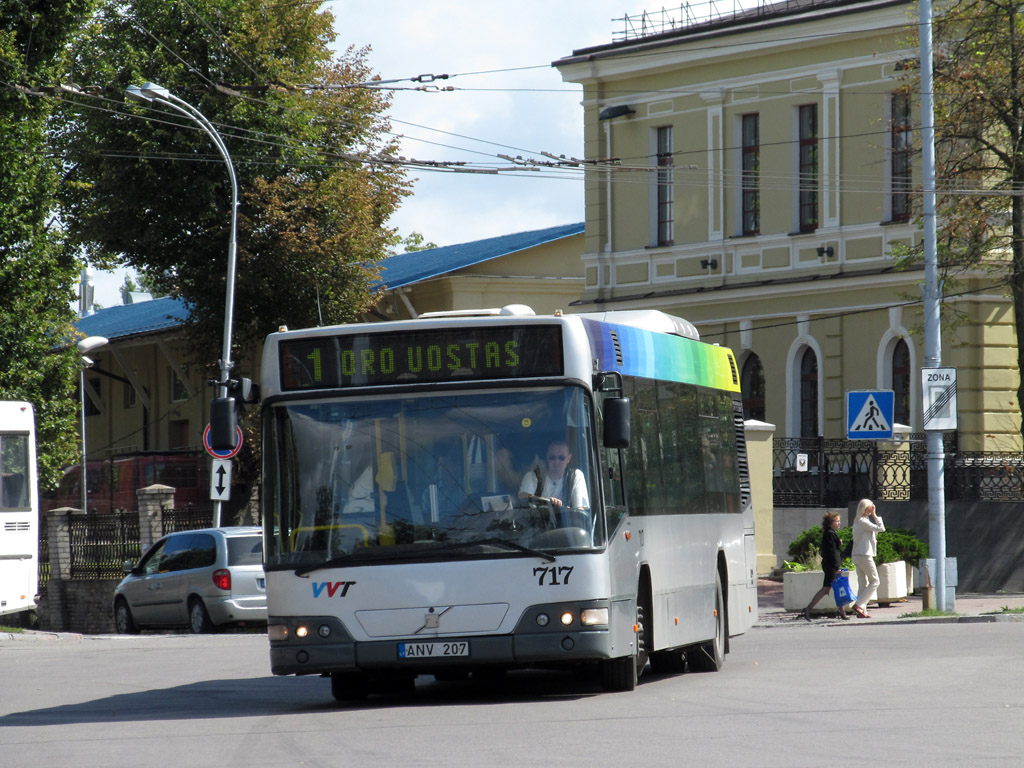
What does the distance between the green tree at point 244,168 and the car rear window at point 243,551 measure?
50.2 feet

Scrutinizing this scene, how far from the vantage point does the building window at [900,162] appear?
121ft

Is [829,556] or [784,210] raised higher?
[784,210]

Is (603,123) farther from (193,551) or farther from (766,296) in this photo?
(193,551)

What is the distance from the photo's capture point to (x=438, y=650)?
1252 centimetres

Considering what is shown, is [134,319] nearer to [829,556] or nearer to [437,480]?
[829,556]

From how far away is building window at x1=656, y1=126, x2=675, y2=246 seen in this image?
138 ft

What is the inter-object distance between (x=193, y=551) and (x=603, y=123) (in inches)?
790

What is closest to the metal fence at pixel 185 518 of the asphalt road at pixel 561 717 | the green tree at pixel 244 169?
the green tree at pixel 244 169

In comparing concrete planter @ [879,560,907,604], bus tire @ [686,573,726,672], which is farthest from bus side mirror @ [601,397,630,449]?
concrete planter @ [879,560,907,604]

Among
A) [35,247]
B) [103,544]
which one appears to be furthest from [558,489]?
[35,247]

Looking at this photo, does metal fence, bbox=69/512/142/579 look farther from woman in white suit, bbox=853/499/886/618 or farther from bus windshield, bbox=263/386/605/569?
bus windshield, bbox=263/386/605/569

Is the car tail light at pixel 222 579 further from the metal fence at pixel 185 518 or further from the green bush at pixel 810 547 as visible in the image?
the green bush at pixel 810 547

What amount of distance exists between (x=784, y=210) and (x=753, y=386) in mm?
4237

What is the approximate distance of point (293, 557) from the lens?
502 inches
